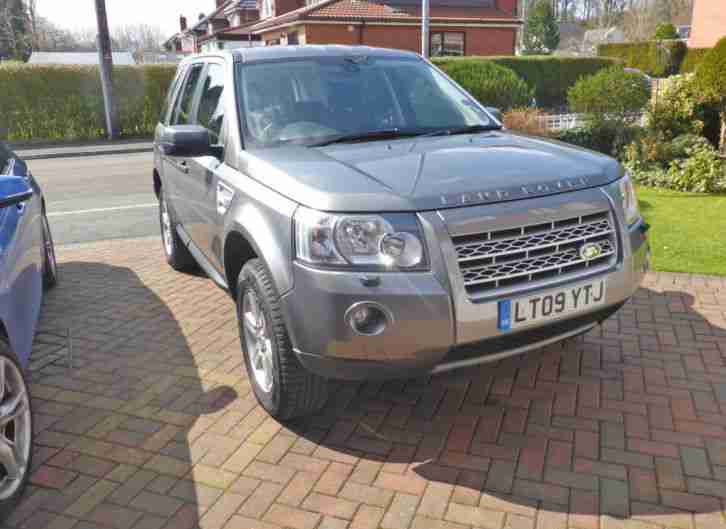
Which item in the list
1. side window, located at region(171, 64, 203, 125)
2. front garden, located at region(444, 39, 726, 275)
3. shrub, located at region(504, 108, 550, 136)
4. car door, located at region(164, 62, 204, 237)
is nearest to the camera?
car door, located at region(164, 62, 204, 237)

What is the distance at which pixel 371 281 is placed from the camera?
2.75 m

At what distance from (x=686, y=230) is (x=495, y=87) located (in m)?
13.5

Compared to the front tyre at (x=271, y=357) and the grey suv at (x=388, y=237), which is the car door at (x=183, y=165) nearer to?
the grey suv at (x=388, y=237)

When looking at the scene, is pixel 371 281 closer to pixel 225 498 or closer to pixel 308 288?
pixel 308 288

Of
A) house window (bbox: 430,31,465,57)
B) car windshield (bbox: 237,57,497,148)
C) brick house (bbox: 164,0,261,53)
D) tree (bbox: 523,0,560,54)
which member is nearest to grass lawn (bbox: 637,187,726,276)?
car windshield (bbox: 237,57,497,148)

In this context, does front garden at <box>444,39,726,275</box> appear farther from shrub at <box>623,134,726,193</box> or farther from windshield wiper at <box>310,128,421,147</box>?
windshield wiper at <box>310,128,421,147</box>

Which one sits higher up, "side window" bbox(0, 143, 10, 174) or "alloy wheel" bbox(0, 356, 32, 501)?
"side window" bbox(0, 143, 10, 174)

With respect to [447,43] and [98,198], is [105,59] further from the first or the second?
[447,43]

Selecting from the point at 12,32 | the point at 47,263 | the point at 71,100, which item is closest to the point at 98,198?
the point at 47,263

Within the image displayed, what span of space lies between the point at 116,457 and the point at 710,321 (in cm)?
405

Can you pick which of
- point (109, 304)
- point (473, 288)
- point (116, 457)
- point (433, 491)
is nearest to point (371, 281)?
point (473, 288)

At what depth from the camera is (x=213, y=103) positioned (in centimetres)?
437

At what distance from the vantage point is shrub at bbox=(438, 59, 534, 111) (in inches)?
779

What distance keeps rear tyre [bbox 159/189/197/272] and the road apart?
1.77m
